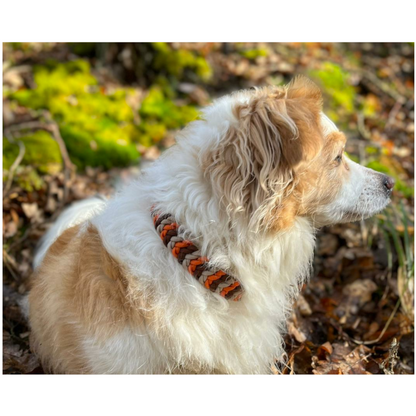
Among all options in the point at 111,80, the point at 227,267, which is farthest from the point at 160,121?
the point at 227,267

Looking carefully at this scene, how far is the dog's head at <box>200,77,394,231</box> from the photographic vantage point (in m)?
2.24

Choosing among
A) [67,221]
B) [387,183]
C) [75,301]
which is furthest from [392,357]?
[67,221]

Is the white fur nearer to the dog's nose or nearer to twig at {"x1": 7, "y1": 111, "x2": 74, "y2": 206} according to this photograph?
twig at {"x1": 7, "y1": 111, "x2": 74, "y2": 206}

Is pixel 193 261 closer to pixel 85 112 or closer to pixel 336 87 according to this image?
pixel 85 112

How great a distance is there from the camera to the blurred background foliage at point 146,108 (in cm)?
458

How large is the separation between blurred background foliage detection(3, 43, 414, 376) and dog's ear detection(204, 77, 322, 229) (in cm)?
189

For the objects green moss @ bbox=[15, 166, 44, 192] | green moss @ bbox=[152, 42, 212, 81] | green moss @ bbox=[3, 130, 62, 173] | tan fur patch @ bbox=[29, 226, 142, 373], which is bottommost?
tan fur patch @ bbox=[29, 226, 142, 373]

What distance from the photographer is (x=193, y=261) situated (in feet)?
7.76

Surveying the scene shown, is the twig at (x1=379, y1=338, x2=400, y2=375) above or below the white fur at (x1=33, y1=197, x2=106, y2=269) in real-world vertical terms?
below

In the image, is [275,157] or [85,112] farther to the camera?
[85,112]

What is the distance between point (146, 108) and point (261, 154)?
4620 mm

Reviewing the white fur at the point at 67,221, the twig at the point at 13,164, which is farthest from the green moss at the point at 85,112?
the white fur at the point at 67,221

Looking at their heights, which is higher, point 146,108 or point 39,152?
point 146,108

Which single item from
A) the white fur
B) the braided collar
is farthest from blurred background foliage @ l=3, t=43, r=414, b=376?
the braided collar
